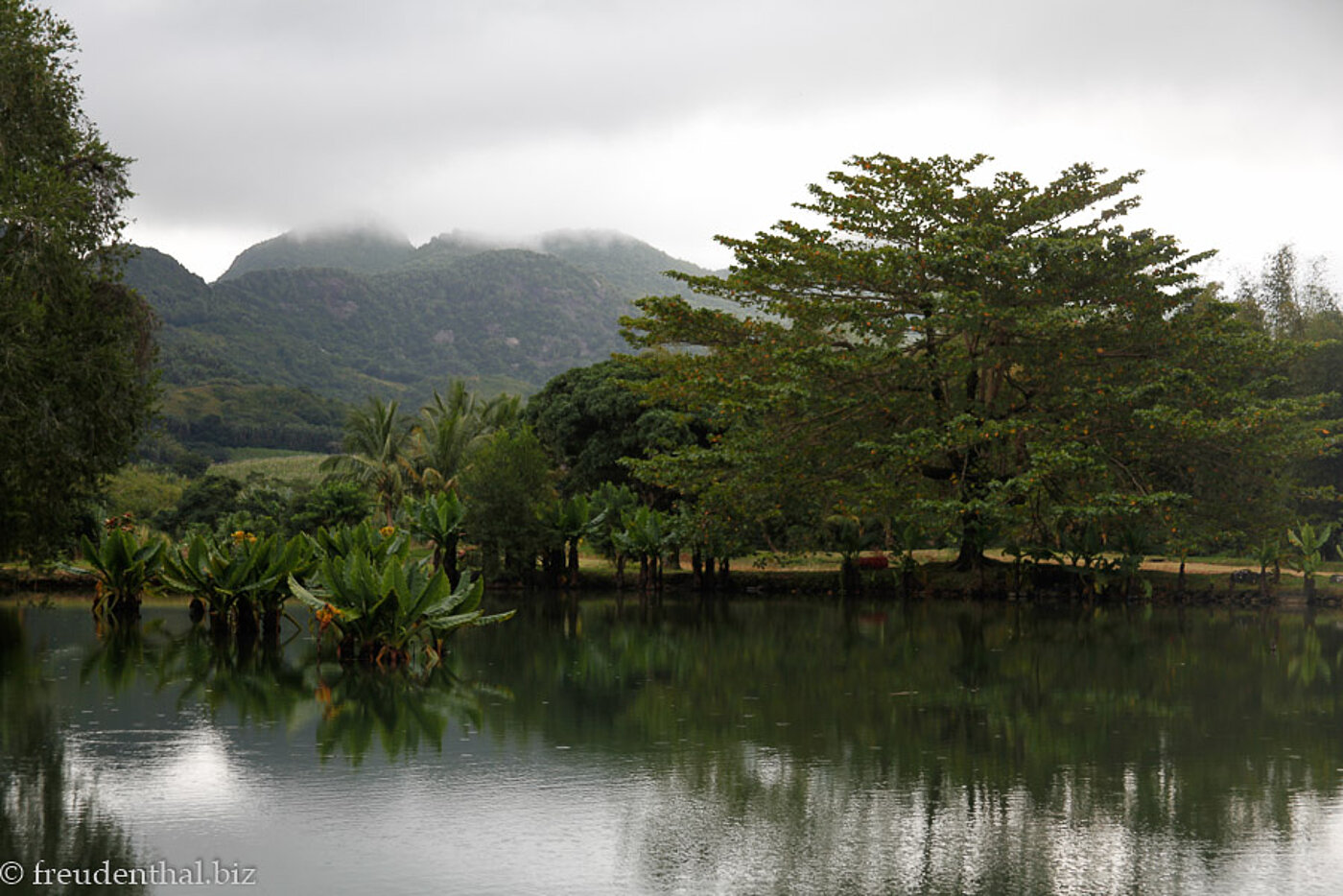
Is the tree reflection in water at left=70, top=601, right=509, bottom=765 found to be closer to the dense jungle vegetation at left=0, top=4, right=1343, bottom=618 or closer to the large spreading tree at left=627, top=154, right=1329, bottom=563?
the dense jungle vegetation at left=0, top=4, right=1343, bottom=618

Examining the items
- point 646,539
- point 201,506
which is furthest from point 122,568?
point 201,506

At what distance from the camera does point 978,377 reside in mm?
29016

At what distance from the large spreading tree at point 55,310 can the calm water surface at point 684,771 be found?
3347 millimetres

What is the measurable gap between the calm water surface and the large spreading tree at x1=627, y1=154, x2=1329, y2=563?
10.7 metres

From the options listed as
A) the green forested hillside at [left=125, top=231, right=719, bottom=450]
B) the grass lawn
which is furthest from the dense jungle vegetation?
the green forested hillside at [left=125, top=231, right=719, bottom=450]

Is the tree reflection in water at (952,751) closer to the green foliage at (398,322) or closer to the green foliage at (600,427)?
the green foliage at (600,427)

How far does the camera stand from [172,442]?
294ft

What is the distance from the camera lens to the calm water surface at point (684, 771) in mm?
5883

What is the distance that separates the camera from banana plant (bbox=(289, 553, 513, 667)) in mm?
13125

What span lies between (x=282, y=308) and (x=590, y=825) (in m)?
174

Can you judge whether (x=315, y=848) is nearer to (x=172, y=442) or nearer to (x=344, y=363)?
(x=172, y=442)

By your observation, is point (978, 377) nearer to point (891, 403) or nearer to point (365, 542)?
point (891, 403)

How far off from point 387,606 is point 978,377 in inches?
749

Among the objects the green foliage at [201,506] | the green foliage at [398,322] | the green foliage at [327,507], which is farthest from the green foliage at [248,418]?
the green foliage at [327,507]
